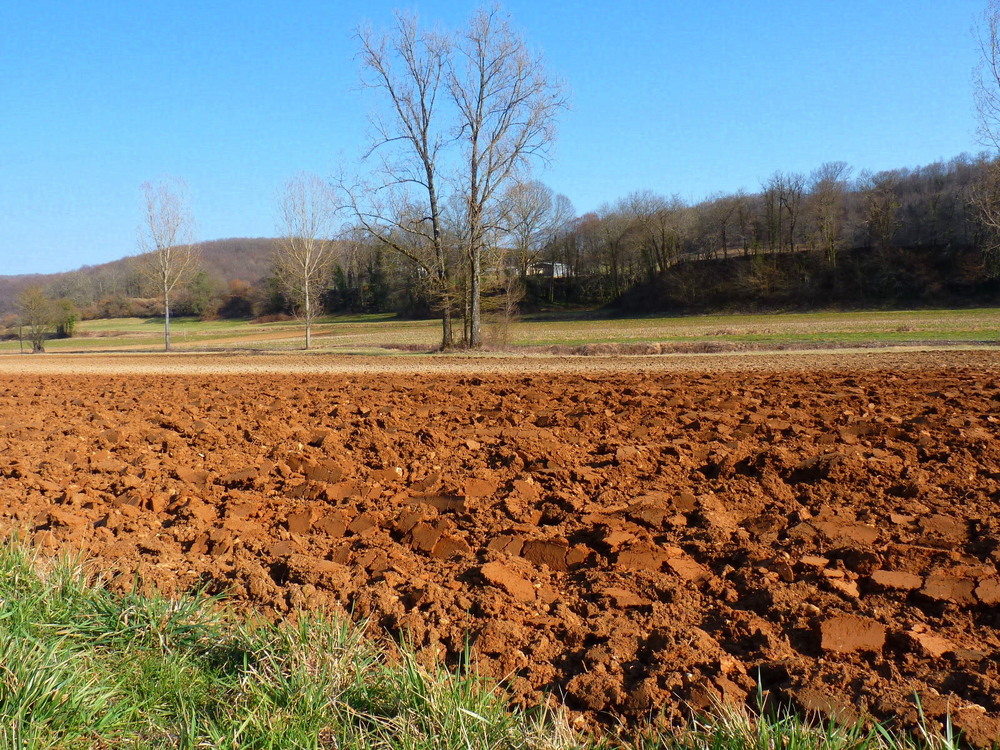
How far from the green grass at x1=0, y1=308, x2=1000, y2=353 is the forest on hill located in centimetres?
506

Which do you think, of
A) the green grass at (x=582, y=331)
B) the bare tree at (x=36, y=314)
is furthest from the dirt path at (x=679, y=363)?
the bare tree at (x=36, y=314)

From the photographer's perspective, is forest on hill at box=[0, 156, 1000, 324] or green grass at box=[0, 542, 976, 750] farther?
forest on hill at box=[0, 156, 1000, 324]

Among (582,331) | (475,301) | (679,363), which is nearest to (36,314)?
(582,331)

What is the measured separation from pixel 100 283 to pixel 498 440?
451 feet

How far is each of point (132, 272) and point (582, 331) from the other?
8979 centimetres

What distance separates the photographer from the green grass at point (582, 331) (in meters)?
30.2

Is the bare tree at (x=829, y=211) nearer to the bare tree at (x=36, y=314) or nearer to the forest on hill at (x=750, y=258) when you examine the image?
the forest on hill at (x=750, y=258)

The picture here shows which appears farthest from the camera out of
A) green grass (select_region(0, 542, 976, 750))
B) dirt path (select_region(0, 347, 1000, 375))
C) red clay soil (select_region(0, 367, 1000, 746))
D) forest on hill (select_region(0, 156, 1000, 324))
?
forest on hill (select_region(0, 156, 1000, 324))

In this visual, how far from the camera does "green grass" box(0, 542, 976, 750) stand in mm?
2609

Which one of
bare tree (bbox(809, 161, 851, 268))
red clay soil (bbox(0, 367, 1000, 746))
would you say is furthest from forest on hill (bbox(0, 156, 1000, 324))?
red clay soil (bbox(0, 367, 1000, 746))

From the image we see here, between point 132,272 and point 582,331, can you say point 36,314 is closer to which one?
point 582,331

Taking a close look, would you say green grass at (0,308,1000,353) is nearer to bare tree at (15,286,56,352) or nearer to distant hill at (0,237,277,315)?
bare tree at (15,286,56,352)

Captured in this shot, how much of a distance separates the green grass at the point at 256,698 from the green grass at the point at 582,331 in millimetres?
24300

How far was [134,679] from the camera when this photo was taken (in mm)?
3139
